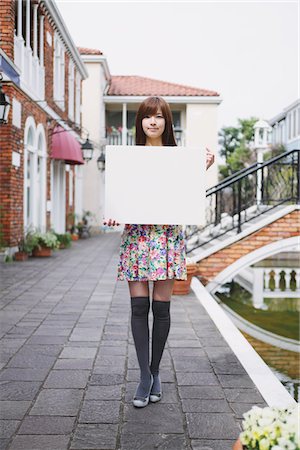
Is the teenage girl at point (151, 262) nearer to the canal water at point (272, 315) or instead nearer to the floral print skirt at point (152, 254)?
the floral print skirt at point (152, 254)

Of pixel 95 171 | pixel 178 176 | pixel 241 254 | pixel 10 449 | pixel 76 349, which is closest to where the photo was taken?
pixel 10 449

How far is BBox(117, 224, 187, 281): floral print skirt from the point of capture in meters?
3.12

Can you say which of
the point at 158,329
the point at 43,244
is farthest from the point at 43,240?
the point at 158,329

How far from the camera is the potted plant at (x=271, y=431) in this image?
1723mm

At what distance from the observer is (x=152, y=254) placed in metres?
3.13

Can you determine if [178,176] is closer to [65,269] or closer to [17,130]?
[65,269]

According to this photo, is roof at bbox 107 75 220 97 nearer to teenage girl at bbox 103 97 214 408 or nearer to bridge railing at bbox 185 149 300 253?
bridge railing at bbox 185 149 300 253

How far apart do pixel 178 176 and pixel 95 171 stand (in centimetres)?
2094

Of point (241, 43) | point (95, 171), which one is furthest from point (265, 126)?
point (241, 43)

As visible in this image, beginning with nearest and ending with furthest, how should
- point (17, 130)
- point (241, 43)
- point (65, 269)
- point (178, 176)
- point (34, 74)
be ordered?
point (178, 176), point (241, 43), point (65, 269), point (17, 130), point (34, 74)

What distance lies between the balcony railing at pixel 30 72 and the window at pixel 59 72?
4.98ft

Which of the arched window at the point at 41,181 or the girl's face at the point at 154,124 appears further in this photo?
the arched window at the point at 41,181

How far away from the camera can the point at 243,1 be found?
13.6 feet

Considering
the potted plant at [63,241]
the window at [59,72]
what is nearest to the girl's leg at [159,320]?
the potted plant at [63,241]
